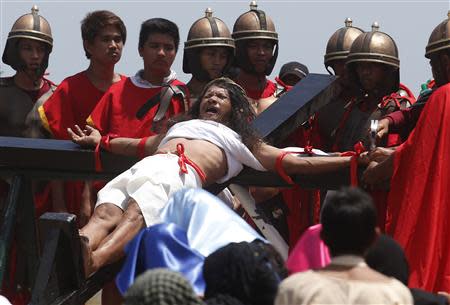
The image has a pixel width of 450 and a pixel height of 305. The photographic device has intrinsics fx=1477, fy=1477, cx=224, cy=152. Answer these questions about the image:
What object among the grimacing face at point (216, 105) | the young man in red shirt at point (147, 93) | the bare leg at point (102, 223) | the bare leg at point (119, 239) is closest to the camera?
the bare leg at point (119, 239)

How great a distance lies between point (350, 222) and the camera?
15.2 feet

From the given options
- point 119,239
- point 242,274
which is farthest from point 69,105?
point 242,274

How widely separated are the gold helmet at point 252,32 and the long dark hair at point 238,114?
162cm

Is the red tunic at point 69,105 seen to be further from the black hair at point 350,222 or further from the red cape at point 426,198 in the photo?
the black hair at point 350,222

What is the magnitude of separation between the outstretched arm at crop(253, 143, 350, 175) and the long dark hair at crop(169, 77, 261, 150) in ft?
0.22

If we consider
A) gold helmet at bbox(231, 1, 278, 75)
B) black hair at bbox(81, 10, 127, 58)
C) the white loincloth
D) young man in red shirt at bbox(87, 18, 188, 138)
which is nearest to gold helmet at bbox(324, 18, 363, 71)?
gold helmet at bbox(231, 1, 278, 75)

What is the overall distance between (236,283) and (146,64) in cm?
507

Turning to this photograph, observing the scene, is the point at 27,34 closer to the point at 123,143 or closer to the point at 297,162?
the point at 123,143

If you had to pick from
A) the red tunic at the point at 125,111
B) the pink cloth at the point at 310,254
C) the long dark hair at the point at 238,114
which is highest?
the pink cloth at the point at 310,254

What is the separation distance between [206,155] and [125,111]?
1501 millimetres

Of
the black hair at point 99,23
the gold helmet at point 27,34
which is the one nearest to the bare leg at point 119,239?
the black hair at point 99,23

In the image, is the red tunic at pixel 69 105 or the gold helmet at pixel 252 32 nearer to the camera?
the red tunic at pixel 69 105

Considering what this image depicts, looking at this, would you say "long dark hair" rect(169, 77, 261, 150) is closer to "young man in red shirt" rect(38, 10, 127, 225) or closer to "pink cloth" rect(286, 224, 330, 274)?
"young man in red shirt" rect(38, 10, 127, 225)

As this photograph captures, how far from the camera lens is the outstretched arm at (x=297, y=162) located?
7.96 m
